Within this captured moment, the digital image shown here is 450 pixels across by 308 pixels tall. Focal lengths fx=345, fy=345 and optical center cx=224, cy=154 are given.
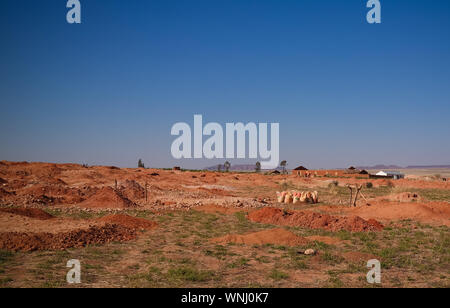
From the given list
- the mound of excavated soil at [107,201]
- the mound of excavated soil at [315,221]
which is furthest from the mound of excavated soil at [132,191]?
the mound of excavated soil at [315,221]

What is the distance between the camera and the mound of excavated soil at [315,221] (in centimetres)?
1650

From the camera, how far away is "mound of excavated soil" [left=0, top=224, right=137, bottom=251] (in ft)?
39.1

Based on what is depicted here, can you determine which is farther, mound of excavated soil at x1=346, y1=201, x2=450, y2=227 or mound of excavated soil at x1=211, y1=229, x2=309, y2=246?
mound of excavated soil at x1=346, y1=201, x2=450, y2=227

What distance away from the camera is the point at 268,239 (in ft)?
45.2

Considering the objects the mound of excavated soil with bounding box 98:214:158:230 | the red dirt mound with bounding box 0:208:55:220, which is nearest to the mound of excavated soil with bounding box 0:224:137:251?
the mound of excavated soil with bounding box 98:214:158:230

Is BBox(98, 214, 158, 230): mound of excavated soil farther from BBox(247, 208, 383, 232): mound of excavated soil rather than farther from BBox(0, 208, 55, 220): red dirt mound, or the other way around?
BBox(247, 208, 383, 232): mound of excavated soil

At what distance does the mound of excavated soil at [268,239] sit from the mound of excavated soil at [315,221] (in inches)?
136

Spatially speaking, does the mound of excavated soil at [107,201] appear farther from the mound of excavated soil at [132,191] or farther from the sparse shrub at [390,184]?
the sparse shrub at [390,184]

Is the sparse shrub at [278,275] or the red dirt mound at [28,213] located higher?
the red dirt mound at [28,213]

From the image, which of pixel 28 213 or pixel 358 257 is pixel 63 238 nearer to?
pixel 28 213

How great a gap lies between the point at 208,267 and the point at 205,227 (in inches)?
A: 276

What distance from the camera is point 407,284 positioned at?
881 centimetres

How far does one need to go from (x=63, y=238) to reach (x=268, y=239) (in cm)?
780

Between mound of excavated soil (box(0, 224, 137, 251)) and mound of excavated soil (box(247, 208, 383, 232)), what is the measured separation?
298 inches
